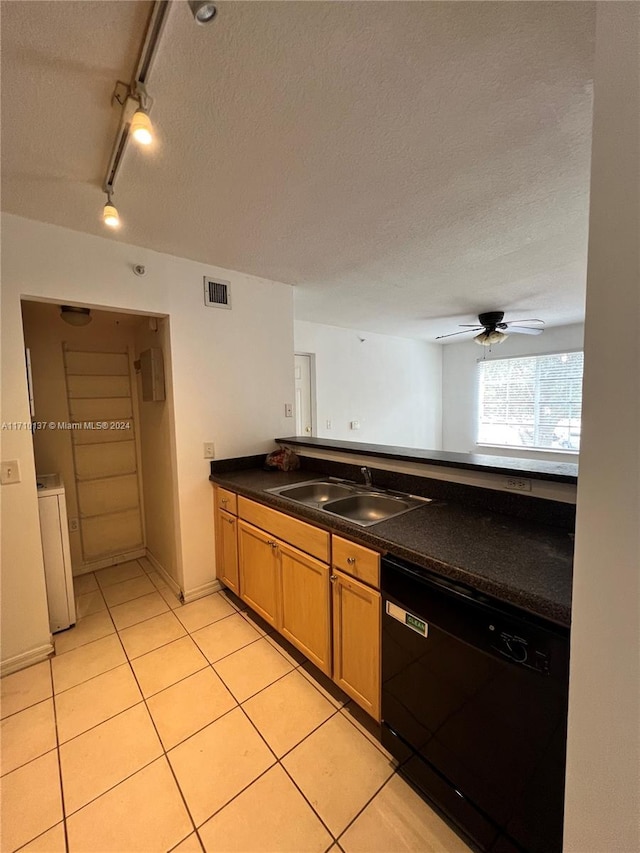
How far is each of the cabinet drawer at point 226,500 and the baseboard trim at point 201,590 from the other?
2.09 feet

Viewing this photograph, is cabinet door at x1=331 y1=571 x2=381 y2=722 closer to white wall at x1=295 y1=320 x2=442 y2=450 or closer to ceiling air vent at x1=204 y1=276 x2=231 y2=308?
ceiling air vent at x1=204 y1=276 x2=231 y2=308

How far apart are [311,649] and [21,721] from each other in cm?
140

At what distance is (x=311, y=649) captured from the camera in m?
1.77

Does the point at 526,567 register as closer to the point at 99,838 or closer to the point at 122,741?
the point at 99,838

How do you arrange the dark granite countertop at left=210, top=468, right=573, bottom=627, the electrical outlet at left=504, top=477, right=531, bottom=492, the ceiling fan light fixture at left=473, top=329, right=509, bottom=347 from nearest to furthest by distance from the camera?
the dark granite countertop at left=210, top=468, right=573, bottom=627, the electrical outlet at left=504, top=477, right=531, bottom=492, the ceiling fan light fixture at left=473, top=329, right=509, bottom=347

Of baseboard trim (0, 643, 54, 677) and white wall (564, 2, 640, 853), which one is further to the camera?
baseboard trim (0, 643, 54, 677)

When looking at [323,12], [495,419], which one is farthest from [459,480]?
[495,419]

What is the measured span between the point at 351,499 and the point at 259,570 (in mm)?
735

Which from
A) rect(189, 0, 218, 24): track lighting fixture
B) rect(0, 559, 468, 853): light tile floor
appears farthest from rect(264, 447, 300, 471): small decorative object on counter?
rect(189, 0, 218, 24): track lighting fixture

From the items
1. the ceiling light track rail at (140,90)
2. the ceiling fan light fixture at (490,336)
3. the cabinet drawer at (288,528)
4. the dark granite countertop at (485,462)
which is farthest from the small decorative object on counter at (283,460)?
the ceiling fan light fixture at (490,336)

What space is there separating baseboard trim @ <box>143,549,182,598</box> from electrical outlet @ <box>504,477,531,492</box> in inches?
93.5

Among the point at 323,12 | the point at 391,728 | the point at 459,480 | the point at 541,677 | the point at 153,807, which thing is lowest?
the point at 153,807

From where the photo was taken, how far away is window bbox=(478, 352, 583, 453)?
193 inches

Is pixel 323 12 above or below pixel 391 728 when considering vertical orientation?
above
